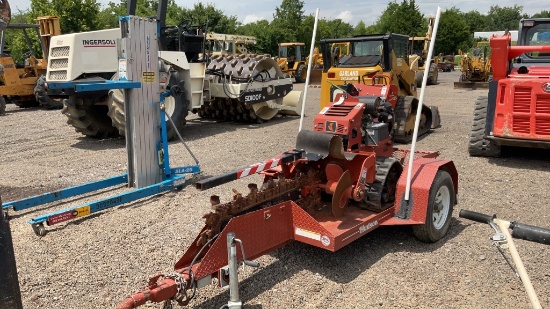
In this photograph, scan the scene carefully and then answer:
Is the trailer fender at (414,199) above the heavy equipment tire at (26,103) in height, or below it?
below

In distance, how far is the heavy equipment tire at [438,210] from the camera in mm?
4480

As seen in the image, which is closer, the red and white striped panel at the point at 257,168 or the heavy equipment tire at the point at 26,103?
the red and white striped panel at the point at 257,168

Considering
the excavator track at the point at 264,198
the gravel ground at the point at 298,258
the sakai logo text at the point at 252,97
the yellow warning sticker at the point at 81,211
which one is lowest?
the gravel ground at the point at 298,258

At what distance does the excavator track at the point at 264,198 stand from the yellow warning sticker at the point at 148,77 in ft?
9.55

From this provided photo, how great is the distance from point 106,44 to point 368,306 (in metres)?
7.32

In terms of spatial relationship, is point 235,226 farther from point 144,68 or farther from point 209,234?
point 144,68

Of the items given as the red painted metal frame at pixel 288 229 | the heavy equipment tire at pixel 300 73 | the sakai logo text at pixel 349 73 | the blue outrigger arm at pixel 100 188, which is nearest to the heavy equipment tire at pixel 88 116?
the blue outrigger arm at pixel 100 188

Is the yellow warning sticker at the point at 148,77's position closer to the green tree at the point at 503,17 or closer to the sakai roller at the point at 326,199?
the sakai roller at the point at 326,199

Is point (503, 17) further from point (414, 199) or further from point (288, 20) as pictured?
point (414, 199)

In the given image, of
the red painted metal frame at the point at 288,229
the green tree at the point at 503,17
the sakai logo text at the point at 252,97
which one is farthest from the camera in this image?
the green tree at the point at 503,17

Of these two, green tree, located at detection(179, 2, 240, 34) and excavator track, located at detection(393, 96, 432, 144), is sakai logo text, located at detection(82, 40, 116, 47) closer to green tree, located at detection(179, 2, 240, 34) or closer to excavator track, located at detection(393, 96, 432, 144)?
excavator track, located at detection(393, 96, 432, 144)

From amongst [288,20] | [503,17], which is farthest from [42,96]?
[503,17]

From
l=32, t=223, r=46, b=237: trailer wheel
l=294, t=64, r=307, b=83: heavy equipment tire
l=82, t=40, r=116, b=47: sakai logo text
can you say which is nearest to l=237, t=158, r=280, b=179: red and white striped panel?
l=32, t=223, r=46, b=237: trailer wheel

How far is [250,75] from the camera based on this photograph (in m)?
11.5
